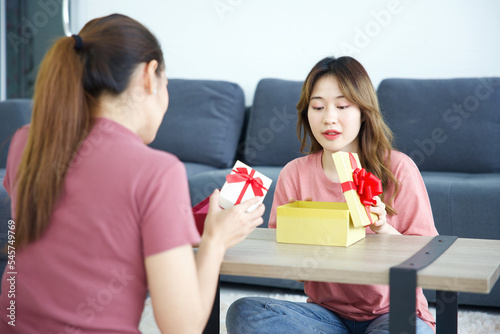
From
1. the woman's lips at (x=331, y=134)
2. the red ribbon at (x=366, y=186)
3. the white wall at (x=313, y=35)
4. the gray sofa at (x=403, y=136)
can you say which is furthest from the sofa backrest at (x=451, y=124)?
the red ribbon at (x=366, y=186)

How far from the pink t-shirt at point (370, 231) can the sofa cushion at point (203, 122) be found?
1.60 meters

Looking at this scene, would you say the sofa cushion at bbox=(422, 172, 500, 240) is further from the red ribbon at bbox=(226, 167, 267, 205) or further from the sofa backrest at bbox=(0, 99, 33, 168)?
the sofa backrest at bbox=(0, 99, 33, 168)

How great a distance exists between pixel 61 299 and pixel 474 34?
2758mm

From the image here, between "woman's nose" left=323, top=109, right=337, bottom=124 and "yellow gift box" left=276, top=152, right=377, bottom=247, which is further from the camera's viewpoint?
"woman's nose" left=323, top=109, right=337, bottom=124

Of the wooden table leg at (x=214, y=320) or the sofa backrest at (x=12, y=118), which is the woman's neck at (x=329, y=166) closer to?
the wooden table leg at (x=214, y=320)

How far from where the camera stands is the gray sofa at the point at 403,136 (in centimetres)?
238

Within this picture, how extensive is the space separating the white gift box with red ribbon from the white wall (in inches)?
84.7

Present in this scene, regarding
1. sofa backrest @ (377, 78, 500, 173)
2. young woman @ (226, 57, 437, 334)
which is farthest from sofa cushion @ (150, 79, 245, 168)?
young woman @ (226, 57, 437, 334)

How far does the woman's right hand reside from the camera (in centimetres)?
111

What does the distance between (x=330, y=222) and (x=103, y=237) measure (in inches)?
19.6

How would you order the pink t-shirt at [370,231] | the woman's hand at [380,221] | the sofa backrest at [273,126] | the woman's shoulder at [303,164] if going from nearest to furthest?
1. the woman's hand at [380,221]
2. the pink t-shirt at [370,231]
3. the woman's shoulder at [303,164]
4. the sofa backrest at [273,126]

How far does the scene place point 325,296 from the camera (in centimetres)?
152

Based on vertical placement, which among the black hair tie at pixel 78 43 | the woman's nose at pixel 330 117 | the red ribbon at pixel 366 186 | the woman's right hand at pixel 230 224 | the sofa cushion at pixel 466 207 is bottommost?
the sofa cushion at pixel 466 207

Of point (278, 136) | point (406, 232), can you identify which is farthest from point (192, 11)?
point (406, 232)
